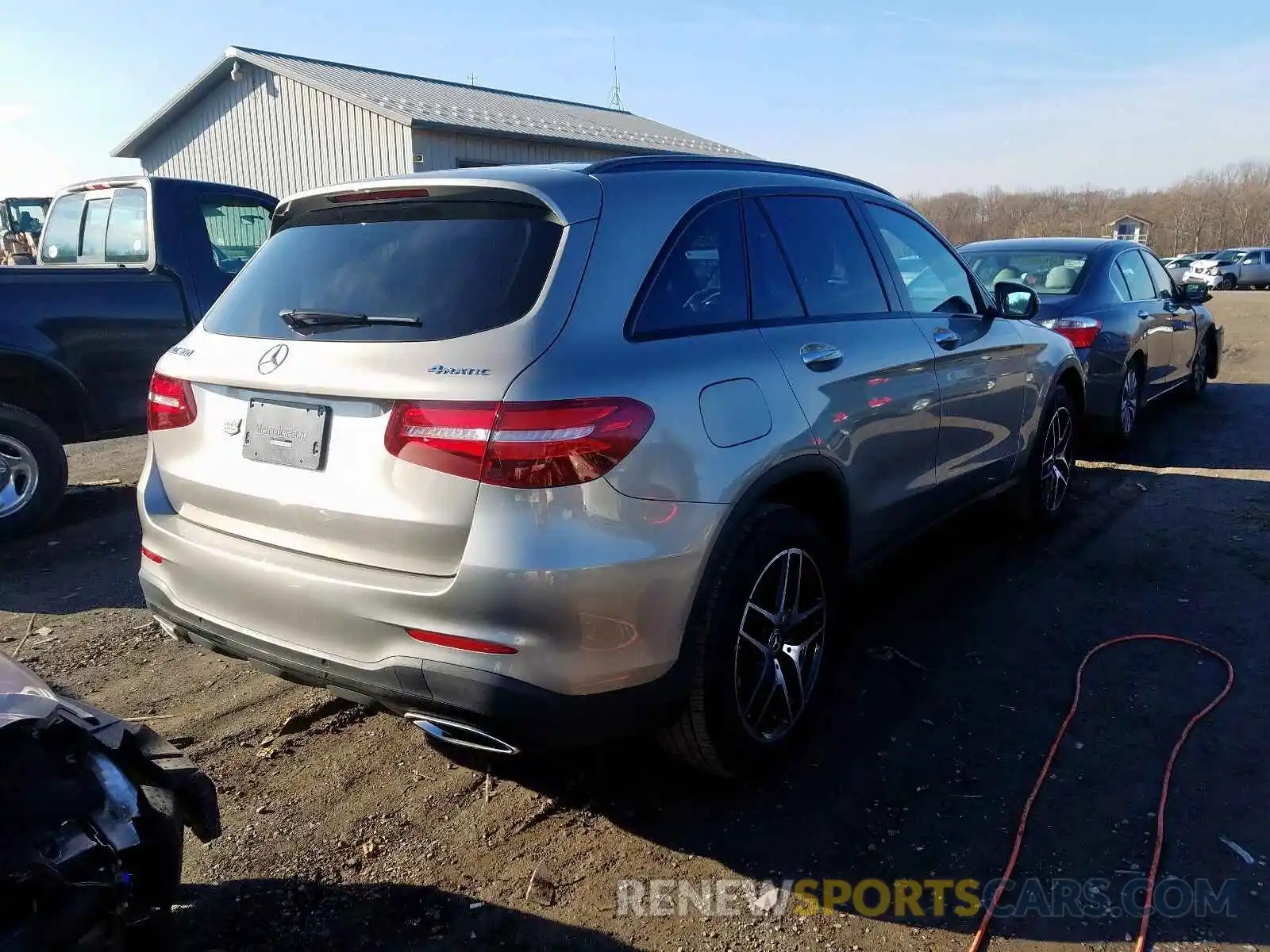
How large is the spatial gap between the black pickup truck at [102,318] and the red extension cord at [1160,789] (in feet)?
17.0

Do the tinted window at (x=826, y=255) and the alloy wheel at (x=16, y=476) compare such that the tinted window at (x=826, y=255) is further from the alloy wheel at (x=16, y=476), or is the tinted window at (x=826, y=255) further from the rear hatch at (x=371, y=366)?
the alloy wheel at (x=16, y=476)

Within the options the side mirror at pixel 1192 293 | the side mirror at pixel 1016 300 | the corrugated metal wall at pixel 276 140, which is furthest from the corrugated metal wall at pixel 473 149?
the side mirror at pixel 1016 300

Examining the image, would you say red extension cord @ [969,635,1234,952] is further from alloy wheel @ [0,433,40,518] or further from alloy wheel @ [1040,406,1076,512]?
alloy wheel @ [0,433,40,518]

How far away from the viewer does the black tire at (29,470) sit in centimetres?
535

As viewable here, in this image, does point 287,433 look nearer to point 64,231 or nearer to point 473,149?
point 64,231

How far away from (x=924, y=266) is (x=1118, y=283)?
13.9 feet

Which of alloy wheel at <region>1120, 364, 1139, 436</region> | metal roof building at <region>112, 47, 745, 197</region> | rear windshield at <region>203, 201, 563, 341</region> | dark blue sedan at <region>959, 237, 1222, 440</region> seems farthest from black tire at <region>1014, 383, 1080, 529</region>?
metal roof building at <region>112, 47, 745, 197</region>

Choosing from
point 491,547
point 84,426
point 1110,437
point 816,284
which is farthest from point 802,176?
point 1110,437

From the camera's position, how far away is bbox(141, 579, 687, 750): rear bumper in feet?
7.47

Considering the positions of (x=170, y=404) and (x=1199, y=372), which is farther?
(x=1199, y=372)

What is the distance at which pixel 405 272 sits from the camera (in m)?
2.62

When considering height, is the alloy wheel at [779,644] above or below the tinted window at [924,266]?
below

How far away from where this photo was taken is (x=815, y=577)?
3.18 m

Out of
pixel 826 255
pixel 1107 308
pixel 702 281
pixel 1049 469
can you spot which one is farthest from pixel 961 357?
pixel 1107 308
